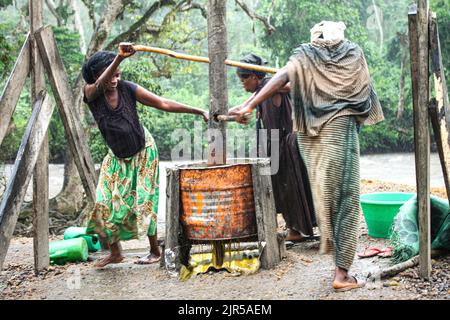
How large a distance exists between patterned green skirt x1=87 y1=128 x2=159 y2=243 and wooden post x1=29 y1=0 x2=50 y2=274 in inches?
16.9

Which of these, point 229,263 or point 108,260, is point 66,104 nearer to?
point 108,260

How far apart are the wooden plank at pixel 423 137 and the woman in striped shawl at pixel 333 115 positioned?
0.36 meters

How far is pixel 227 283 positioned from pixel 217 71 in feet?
5.36

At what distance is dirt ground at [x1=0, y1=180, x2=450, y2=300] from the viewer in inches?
156

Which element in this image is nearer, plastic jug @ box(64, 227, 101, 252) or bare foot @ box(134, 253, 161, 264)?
bare foot @ box(134, 253, 161, 264)

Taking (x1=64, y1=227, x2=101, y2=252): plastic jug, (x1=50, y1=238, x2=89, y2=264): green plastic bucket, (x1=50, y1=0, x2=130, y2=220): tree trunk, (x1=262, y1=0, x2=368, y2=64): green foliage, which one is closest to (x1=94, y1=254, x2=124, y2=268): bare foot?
(x1=50, y1=238, x2=89, y2=264): green plastic bucket

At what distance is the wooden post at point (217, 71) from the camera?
450 centimetres

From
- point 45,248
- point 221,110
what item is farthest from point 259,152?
point 45,248

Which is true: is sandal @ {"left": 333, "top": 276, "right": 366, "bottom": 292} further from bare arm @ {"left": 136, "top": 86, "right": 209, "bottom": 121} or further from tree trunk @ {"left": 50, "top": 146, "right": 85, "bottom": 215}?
tree trunk @ {"left": 50, "top": 146, "right": 85, "bottom": 215}

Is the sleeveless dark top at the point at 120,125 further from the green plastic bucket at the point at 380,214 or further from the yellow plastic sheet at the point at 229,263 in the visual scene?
the green plastic bucket at the point at 380,214

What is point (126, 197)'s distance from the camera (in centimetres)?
494

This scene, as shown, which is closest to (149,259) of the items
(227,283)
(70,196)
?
(227,283)

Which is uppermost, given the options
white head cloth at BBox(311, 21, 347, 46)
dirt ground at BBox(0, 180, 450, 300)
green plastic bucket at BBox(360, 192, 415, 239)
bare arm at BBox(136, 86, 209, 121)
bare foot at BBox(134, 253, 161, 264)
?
white head cloth at BBox(311, 21, 347, 46)

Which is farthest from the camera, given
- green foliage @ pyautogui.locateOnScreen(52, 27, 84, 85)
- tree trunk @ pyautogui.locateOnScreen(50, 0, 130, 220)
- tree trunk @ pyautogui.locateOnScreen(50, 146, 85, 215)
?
green foliage @ pyautogui.locateOnScreen(52, 27, 84, 85)
